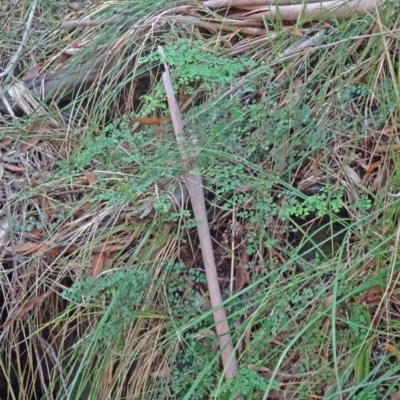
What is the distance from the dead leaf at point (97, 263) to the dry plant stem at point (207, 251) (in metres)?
0.32

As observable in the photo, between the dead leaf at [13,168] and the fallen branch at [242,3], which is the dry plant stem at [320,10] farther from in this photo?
the dead leaf at [13,168]

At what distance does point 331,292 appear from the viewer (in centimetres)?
190

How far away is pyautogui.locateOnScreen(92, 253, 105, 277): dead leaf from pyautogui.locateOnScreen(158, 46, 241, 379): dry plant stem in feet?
1.06

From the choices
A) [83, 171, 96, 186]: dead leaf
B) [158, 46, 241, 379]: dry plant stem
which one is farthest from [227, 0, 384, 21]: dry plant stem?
[83, 171, 96, 186]: dead leaf

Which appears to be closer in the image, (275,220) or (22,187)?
(275,220)

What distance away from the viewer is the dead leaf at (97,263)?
2.12m

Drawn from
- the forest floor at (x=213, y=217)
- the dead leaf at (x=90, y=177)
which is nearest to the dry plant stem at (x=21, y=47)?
the forest floor at (x=213, y=217)

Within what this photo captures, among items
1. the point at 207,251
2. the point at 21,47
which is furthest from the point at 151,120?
the point at 21,47

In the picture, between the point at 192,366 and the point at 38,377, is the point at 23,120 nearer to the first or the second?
the point at 38,377

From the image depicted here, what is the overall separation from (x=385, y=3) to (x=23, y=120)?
4.52 feet

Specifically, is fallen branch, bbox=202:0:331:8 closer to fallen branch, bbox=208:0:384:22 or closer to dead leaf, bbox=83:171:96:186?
fallen branch, bbox=208:0:384:22

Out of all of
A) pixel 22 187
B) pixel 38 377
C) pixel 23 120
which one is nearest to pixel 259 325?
pixel 38 377

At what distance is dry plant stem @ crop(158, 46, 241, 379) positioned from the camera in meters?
1.88

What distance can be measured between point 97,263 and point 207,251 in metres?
0.36
